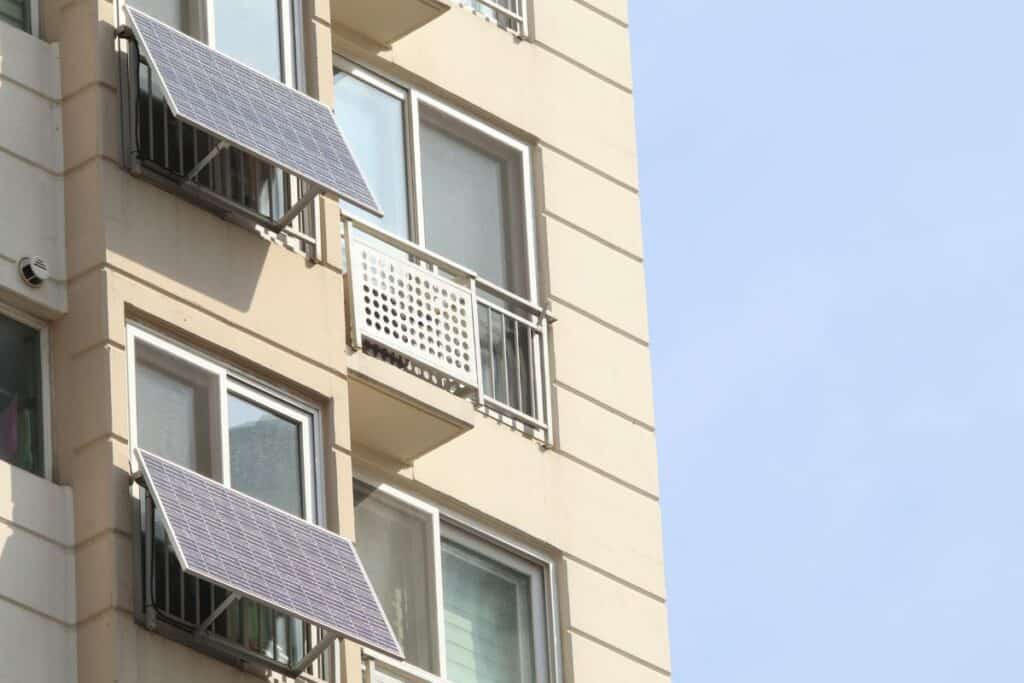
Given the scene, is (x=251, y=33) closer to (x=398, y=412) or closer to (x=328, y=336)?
(x=328, y=336)

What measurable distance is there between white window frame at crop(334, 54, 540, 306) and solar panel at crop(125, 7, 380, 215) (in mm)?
1884

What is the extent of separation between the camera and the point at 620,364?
22.4 m

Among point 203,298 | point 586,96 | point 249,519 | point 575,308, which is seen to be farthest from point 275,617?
point 586,96

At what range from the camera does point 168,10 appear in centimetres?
1958

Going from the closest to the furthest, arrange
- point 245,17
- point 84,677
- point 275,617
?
point 84,677 < point 275,617 < point 245,17

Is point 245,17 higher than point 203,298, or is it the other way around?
point 245,17

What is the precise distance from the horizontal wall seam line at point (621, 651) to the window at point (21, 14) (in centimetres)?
529

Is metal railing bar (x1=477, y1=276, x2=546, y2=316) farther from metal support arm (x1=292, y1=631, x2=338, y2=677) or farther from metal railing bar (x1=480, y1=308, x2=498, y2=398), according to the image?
metal support arm (x1=292, y1=631, x2=338, y2=677)

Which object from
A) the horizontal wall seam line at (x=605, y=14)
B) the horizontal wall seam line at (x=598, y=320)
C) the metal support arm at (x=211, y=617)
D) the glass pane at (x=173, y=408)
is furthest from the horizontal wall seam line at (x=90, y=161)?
the horizontal wall seam line at (x=605, y=14)

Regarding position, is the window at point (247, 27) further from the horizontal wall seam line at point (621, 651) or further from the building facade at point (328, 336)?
the horizontal wall seam line at point (621, 651)

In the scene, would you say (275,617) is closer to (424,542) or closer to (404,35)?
(424,542)

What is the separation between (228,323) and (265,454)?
79 cm

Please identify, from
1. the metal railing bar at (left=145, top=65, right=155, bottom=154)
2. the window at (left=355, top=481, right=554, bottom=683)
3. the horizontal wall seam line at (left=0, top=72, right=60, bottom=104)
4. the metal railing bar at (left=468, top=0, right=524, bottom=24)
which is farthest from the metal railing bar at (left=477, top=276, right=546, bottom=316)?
the horizontal wall seam line at (left=0, top=72, right=60, bottom=104)

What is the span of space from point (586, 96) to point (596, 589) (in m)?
3.96
